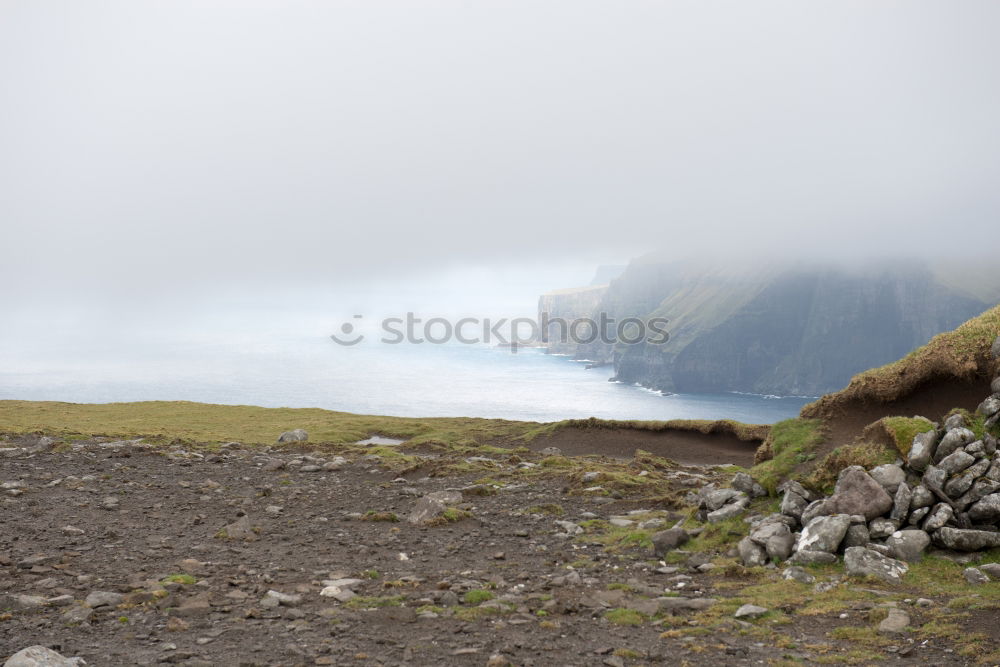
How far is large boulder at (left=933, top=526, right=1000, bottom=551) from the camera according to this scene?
14055mm

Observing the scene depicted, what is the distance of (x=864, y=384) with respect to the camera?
Answer: 2200 cm

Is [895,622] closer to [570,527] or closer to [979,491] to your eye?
[979,491]

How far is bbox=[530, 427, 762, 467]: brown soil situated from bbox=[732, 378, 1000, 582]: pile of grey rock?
113ft

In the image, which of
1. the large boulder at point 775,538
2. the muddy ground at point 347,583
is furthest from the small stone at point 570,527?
the large boulder at point 775,538

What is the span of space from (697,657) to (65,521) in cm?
2016

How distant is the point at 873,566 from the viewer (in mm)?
13992

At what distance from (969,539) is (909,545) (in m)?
1.22

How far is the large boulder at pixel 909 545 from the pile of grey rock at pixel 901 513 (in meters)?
0.02

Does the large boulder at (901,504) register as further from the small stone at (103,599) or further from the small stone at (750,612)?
the small stone at (103,599)

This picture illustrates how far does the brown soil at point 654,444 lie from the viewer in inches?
2076

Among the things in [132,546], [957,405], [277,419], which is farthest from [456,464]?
[277,419]

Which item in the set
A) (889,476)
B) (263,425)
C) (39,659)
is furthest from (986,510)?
(263,425)

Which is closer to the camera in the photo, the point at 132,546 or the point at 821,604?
the point at 821,604

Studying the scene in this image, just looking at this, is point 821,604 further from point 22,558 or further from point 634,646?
point 22,558
